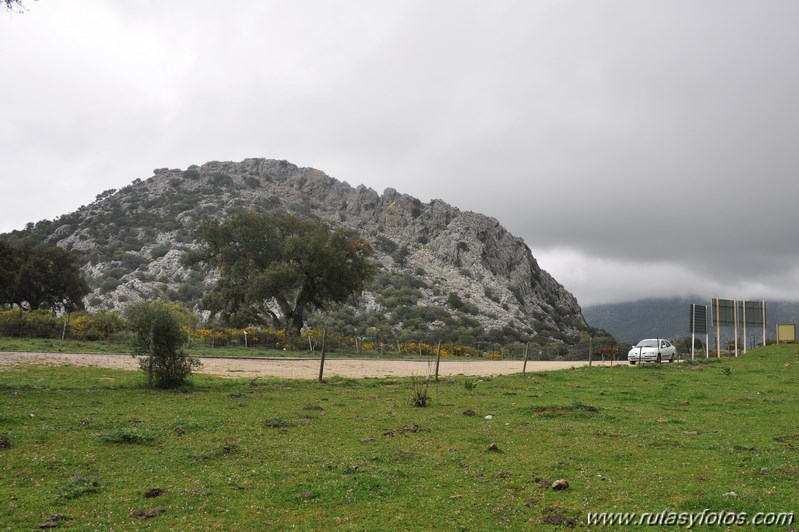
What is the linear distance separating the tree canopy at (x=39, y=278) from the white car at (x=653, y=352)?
201 ft

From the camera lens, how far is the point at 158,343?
1950cm

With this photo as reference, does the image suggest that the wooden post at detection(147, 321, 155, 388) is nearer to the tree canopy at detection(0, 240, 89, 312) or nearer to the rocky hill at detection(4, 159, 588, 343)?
the tree canopy at detection(0, 240, 89, 312)

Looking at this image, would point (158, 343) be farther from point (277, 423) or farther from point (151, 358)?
point (277, 423)

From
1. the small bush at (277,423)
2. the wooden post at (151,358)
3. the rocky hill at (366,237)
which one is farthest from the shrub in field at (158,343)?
the rocky hill at (366,237)

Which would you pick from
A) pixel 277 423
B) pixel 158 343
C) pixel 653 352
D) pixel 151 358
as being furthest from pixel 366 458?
pixel 653 352

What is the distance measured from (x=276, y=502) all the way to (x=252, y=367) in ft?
82.8

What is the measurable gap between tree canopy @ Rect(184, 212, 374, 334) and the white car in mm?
31395

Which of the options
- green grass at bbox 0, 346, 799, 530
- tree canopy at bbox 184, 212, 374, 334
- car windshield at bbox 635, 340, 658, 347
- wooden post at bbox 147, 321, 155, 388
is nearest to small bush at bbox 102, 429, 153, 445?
green grass at bbox 0, 346, 799, 530

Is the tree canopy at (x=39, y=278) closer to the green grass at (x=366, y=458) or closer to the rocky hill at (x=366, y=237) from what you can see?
the rocky hill at (x=366, y=237)

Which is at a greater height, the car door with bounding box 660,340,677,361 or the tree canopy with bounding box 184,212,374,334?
the tree canopy with bounding box 184,212,374,334

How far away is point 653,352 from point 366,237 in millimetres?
94571

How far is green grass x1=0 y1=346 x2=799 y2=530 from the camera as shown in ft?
25.1

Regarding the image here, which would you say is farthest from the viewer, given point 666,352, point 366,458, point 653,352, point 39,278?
point 39,278

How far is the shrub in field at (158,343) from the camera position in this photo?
1939 cm
